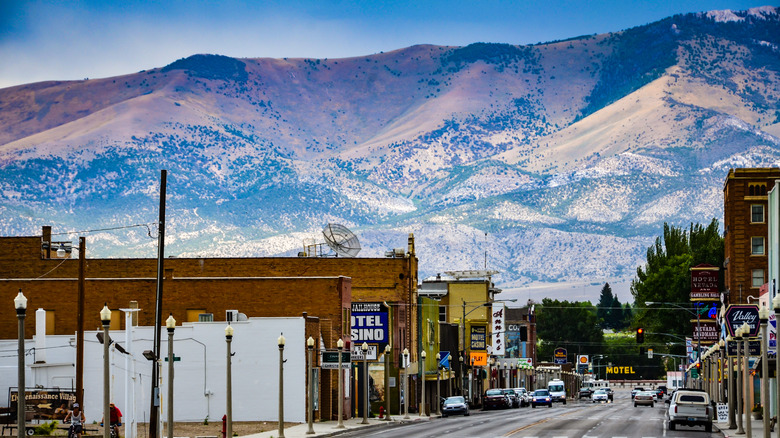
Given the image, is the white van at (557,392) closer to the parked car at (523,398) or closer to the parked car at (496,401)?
the parked car at (523,398)

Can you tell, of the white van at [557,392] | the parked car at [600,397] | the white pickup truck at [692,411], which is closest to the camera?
the white pickup truck at [692,411]

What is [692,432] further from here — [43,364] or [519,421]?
[43,364]

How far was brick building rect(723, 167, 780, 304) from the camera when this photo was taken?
120562mm

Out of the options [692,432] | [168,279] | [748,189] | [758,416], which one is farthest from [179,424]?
[748,189]

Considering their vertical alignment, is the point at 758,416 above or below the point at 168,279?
below

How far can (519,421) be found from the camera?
75.1 m

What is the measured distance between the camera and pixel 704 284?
135 meters

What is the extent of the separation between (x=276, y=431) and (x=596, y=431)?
15839 mm

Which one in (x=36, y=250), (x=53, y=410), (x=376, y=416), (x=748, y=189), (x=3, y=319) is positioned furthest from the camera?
(x=748, y=189)

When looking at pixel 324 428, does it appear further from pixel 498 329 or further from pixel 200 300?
pixel 498 329

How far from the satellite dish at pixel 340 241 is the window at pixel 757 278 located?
1603 inches

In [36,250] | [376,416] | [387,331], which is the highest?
[36,250]

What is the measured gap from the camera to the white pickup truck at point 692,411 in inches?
2557

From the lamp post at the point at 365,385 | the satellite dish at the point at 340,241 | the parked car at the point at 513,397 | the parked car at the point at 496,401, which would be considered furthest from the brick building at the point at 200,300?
the parked car at the point at 513,397
